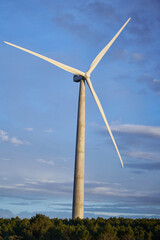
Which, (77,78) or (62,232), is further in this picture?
(77,78)

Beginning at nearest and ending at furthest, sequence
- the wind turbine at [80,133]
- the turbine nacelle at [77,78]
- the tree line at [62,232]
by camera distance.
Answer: the tree line at [62,232], the wind turbine at [80,133], the turbine nacelle at [77,78]

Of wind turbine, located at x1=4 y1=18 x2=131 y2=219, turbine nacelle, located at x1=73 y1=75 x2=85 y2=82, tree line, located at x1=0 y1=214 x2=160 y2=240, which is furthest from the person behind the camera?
turbine nacelle, located at x1=73 y1=75 x2=85 y2=82

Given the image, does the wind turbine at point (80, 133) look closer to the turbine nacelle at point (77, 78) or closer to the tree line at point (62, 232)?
the turbine nacelle at point (77, 78)

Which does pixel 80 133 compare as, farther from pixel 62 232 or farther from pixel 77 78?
pixel 62 232

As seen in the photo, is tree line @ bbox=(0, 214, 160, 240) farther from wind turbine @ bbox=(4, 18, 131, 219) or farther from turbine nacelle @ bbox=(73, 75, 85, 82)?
turbine nacelle @ bbox=(73, 75, 85, 82)

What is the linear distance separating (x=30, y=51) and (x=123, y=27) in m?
19.2

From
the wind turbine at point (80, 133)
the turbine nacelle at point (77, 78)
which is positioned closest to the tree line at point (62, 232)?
the wind turbine at point (80, 133)

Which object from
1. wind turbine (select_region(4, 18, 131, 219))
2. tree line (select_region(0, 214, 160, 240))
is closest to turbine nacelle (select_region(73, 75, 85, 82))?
wind turbine (select_region(4, 18, 131, 219))

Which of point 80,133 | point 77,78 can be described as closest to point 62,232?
point 80,133

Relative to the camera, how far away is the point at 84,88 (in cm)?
4975

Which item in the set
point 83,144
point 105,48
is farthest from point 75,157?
point 105,48

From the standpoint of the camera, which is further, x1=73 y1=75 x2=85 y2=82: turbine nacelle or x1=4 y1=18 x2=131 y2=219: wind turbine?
x1=73 y1=75 x2=85 y2=82: turbine nacelle

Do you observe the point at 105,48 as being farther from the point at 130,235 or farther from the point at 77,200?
the point at 130,235

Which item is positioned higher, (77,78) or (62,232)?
(77,78)
